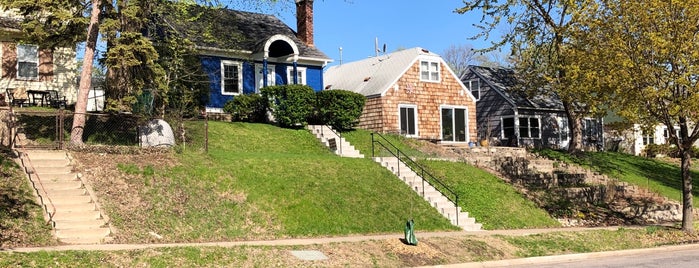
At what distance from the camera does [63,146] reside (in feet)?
55.9

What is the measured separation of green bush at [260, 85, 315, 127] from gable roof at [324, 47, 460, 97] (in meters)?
7.00

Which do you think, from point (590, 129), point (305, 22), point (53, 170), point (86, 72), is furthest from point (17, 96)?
point (590, 129)

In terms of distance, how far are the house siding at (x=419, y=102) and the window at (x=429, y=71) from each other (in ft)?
0.89

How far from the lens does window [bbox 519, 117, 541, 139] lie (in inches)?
1574

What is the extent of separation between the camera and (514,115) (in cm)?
3950

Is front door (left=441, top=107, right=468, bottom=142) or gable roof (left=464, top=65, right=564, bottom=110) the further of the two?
gable roof (left=464, top=65, right=564, bottom=110)

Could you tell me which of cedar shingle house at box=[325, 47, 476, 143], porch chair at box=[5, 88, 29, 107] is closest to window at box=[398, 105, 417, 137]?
cedar shingle house at box=[325, 47, 476, 143]

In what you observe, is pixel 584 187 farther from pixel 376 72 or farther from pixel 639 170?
pixel 376 72

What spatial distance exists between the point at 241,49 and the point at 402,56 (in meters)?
10.4

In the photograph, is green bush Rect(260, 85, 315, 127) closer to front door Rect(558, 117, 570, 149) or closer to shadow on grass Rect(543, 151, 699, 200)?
shadow on grass Rect(543, 151, 699, 200)

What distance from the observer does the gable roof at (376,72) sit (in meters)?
34.0

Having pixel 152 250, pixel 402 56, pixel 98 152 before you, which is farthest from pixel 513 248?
pixel 402 56

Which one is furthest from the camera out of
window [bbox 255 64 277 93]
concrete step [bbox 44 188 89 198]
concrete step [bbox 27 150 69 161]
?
window [bbox 255 64 277 93]

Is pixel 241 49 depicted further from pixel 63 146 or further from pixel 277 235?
pixel 277 235
